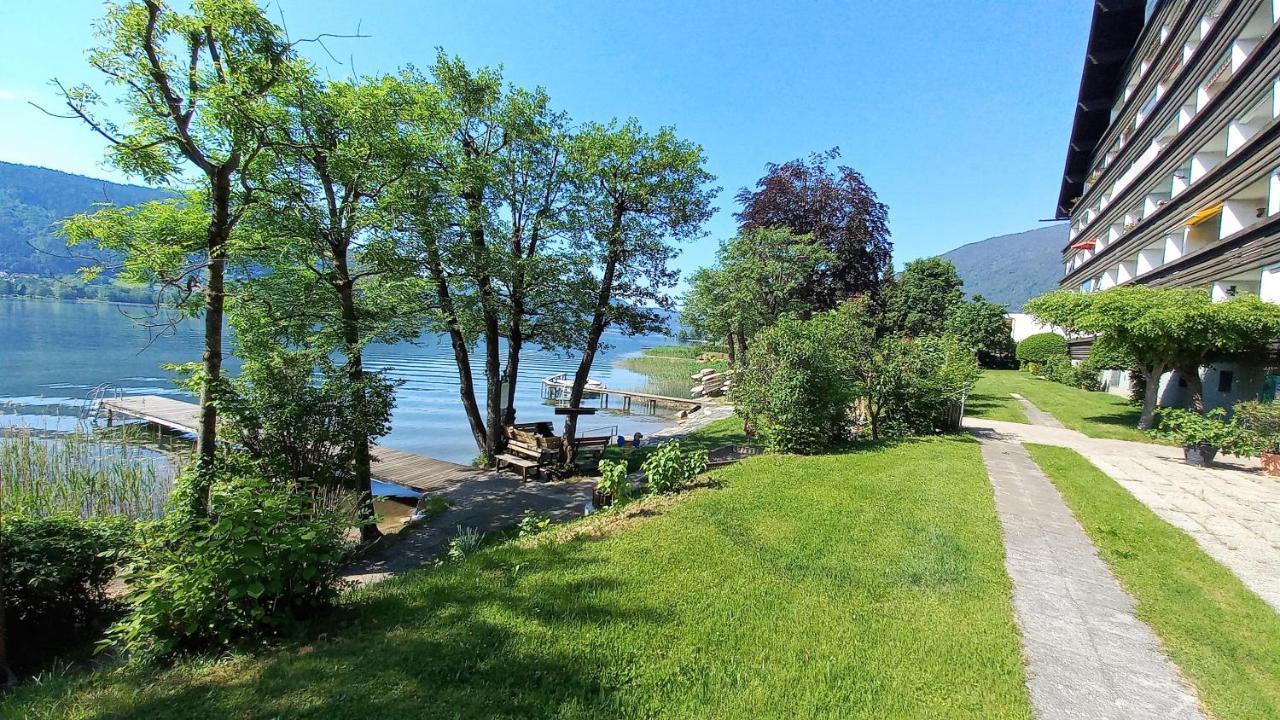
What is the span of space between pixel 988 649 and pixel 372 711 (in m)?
3.86

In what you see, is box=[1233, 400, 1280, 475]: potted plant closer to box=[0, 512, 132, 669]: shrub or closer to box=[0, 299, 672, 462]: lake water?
box=[0, 299, 672, 462]: lake water

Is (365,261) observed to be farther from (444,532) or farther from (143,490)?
(143,490)

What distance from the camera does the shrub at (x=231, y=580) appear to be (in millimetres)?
3342

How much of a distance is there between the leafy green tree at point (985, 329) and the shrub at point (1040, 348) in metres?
1.13

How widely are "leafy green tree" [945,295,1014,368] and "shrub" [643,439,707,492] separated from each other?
36824 mm

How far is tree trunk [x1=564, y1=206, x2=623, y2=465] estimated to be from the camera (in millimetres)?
12938

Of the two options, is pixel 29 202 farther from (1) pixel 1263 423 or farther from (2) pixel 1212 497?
(1) pixel 1263 423

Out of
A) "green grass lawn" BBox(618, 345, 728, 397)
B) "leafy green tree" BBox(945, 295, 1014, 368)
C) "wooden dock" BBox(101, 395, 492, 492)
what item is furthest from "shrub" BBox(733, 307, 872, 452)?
"leafy green tree" BBox(945, 295, 1014, 368)

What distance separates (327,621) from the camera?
3.74 m

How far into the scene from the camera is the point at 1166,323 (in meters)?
12.8

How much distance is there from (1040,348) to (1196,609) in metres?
38.5

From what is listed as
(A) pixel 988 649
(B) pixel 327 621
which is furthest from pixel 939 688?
(B) pixel 327 621

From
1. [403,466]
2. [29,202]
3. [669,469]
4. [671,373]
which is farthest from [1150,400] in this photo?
[29,202]

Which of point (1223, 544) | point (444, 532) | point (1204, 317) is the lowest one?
point (444, 532)
